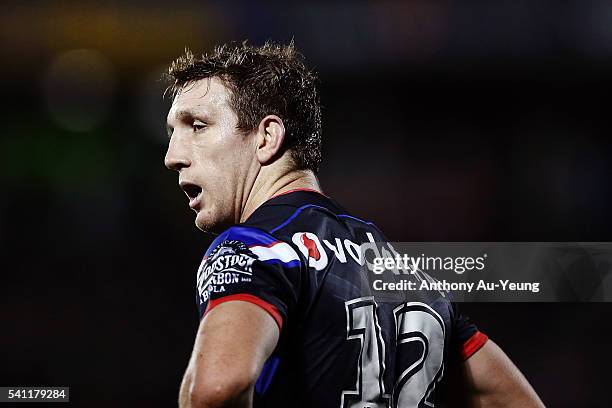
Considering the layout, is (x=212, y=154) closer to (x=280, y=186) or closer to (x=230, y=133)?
(x=230, y=133)

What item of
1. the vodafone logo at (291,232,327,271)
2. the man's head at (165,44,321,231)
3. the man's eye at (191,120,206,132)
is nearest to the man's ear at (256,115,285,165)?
the man's head at (165,44,321,231)

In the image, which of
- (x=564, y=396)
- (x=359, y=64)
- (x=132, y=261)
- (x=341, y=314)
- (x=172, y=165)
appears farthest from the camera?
(x=359, y=64)

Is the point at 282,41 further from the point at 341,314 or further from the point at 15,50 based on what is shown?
the point at 341,314

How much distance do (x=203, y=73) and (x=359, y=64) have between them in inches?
145

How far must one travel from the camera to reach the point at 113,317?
521cm

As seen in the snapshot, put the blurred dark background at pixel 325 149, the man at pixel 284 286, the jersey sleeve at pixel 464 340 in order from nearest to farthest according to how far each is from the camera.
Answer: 1. the man at pixel 284 286
2. the jersey sleeve at pixel 464 340
3. the blurred dark background at pixel 325 149

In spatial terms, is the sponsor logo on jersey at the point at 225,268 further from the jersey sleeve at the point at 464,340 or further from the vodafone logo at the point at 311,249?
the jersey sleeve at the point at 464,340

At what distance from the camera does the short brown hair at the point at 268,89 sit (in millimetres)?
2068

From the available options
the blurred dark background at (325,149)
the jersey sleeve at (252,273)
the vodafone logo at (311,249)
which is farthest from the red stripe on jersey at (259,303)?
the blurred dark background at (325,149)

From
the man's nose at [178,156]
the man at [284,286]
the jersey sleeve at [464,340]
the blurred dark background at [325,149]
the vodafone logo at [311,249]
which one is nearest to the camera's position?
the man at [284,286]

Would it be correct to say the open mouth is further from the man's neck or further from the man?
the man's neck

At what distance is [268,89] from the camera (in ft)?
7.00

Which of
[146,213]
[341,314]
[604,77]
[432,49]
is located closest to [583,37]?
[604,77]

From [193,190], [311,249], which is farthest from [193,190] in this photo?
[311,249]
